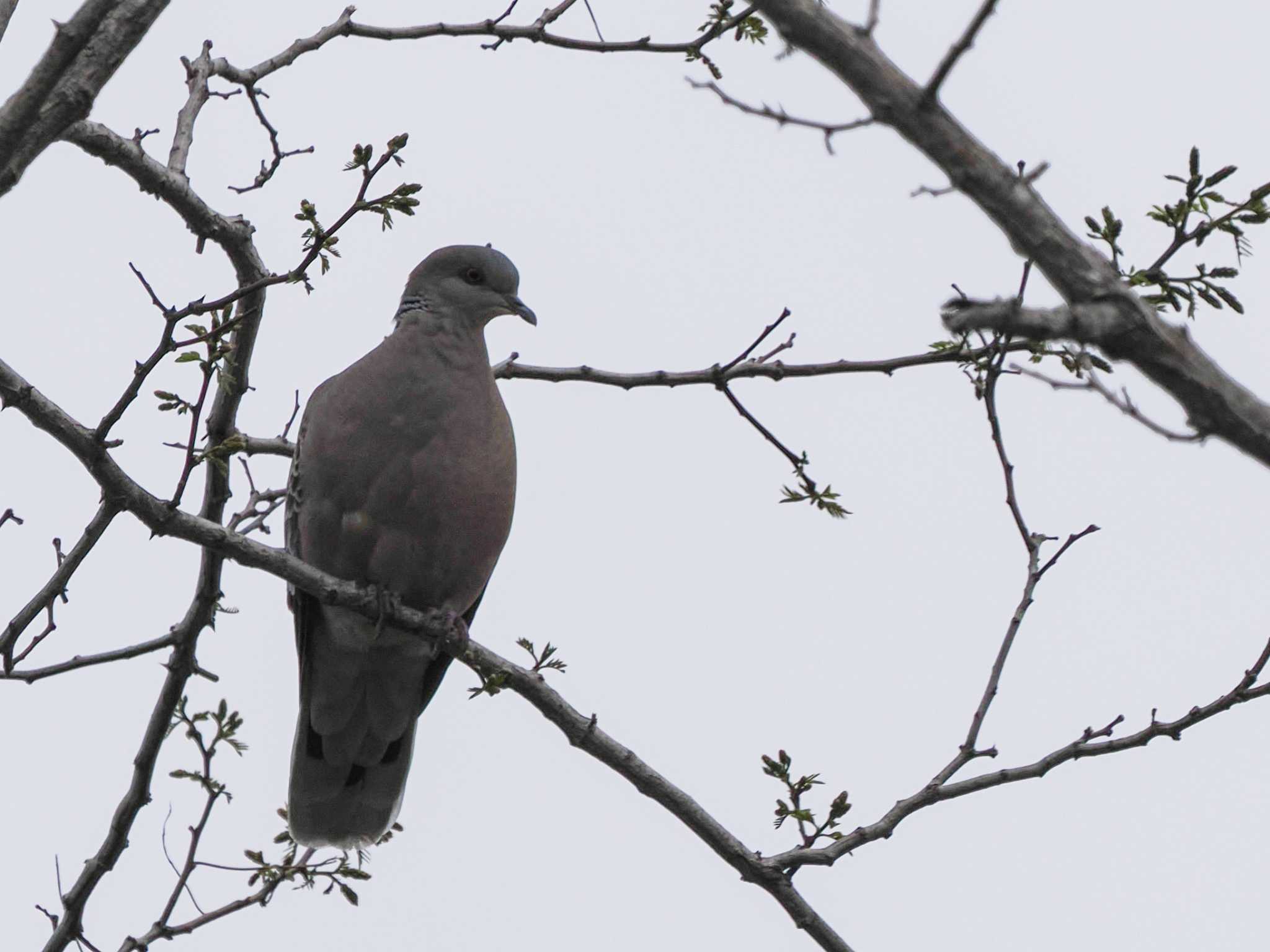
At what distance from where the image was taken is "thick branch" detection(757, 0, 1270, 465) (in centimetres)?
174

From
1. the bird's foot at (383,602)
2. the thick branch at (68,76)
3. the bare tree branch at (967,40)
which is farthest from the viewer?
the bird's foot at (383,602)

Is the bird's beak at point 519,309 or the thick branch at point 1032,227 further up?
the bird's beak at point 519,309

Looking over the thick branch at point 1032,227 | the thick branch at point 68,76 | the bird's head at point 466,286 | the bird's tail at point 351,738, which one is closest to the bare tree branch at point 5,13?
the thick branch at point 68,76

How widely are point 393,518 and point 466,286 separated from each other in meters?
1.06

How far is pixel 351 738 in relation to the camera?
5.40 m

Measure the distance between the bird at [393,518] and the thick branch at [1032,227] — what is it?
3032 mm

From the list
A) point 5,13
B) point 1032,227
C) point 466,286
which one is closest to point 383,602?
point 466,286

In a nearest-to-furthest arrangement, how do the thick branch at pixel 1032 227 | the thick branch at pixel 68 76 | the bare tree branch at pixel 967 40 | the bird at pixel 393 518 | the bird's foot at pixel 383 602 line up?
the thick branch at pixel 1032 227 < the bare tree branch at pixel 967 40 < the thick branch at pixel 68 76 < the bird's foot at pixel 383 602 < the bird at pixel 393 518

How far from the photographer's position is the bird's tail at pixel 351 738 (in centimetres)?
523

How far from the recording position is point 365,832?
5.42 m

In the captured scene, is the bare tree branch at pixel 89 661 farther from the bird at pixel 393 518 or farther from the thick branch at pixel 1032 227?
the thick branch at pixel 1032 227

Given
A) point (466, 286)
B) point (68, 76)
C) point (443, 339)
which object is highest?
point (466, 286)

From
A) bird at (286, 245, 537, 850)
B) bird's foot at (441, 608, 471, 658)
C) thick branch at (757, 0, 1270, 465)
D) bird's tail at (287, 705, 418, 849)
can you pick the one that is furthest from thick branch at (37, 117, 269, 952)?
thick branch at (757, 0, 1270, 465)

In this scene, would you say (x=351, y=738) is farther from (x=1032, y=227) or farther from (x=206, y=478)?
(x=1032, y=227)
